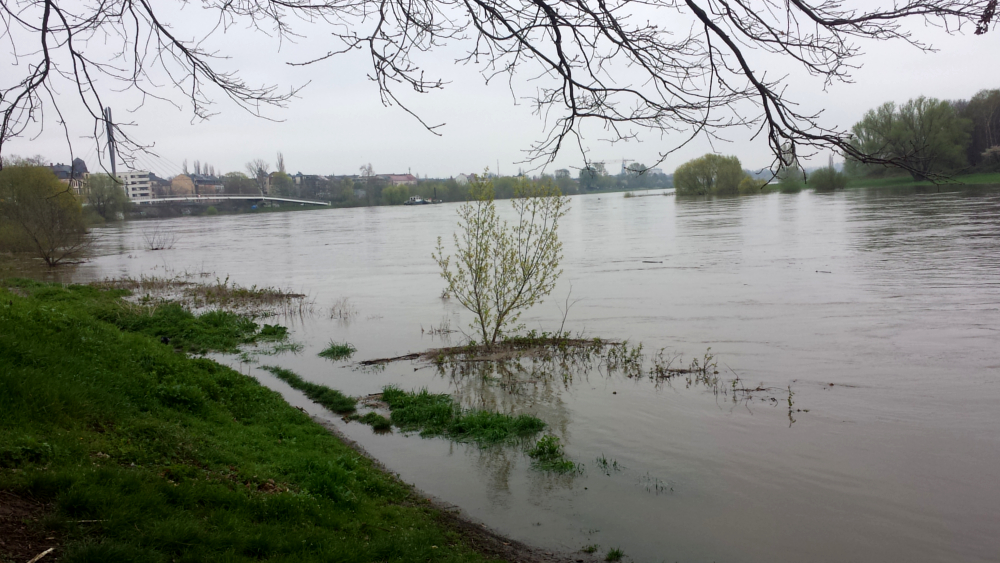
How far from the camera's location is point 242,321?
16750 mm

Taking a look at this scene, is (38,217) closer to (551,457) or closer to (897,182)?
(551,457)

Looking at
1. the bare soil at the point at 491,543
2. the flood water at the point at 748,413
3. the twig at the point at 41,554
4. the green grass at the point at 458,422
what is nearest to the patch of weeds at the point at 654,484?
the flood water at the point at 748,413

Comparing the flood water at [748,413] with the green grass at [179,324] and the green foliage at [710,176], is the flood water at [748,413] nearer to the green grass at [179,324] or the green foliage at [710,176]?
the green grass at [179,324]

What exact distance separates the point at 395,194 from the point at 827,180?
81466 millimetres

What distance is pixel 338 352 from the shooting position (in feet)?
46.2

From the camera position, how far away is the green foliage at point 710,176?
319 feet

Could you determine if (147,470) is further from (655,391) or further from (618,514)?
(655,391)

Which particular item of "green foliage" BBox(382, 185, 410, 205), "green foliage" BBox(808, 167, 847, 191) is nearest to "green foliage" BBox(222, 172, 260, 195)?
"green foliage" BBox(382, 185, 410, 205)

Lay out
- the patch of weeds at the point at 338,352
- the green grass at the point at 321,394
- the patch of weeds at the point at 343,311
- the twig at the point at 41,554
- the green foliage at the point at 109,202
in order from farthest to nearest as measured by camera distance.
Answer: the green foliage at the point at 109,202
the patch of weeds at the point at 343,311
the patch of weeds at the point at 338,352
the green grass at the point at 321,394
the twig at the point at 41,554

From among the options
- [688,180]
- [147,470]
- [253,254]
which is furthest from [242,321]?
[688,180]

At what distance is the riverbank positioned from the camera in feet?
13.9

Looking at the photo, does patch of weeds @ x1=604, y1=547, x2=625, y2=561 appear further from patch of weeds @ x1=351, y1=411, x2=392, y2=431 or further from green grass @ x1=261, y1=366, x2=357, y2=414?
green grass @ x1=261, y1=366, x2=357, y2=414

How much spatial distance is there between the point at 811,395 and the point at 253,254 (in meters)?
36.7

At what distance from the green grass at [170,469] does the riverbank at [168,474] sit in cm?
1
